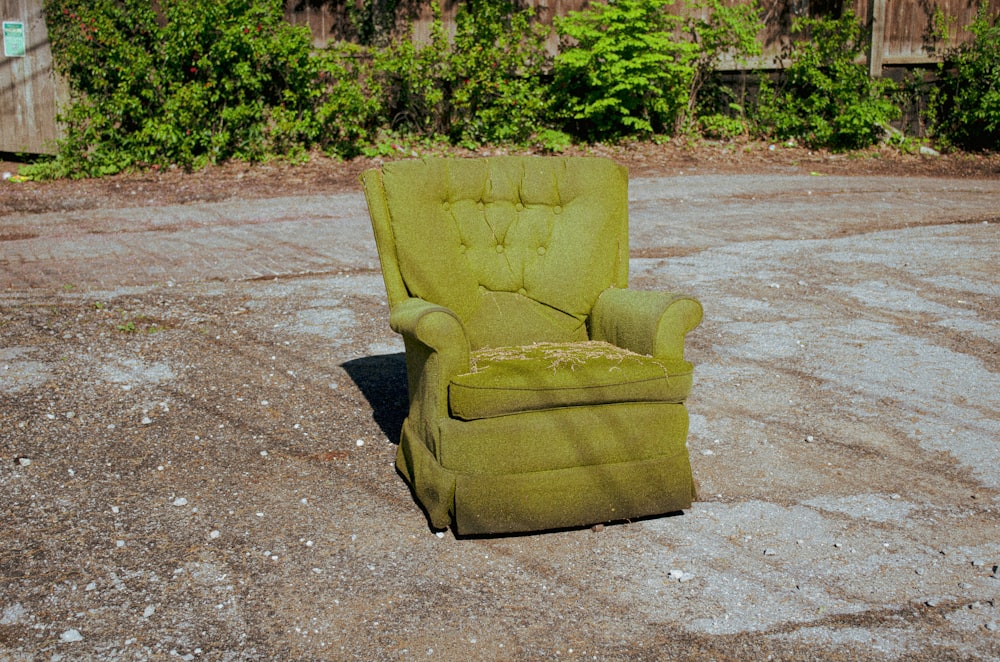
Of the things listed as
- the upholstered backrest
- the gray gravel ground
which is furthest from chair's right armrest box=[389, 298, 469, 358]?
the gray gravel ground

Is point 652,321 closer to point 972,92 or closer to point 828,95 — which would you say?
point 828,95

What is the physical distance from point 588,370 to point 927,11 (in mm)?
12787

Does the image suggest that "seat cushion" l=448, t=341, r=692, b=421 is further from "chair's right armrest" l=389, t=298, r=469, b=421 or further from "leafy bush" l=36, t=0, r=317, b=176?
"leafy bush" l=36, t=0, r=317, b=176

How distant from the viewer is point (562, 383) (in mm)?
3498

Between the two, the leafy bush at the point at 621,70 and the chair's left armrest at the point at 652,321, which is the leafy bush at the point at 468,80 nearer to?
the leafy bush at the point at 621,70

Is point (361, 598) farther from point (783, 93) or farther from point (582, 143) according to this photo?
point (783, 93)

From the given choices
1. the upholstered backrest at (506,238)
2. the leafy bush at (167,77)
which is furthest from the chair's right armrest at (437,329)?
the leafy bush at (167,77)

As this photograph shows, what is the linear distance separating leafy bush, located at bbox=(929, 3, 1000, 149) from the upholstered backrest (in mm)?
10632

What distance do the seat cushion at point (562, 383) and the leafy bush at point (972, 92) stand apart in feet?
37.4

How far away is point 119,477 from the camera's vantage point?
397cm

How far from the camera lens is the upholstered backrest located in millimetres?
4156

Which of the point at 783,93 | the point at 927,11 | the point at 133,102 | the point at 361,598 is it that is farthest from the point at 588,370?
the point at 927,11

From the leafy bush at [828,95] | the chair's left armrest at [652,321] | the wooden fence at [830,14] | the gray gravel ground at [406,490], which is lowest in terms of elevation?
the gray gravel ground at [406,490]

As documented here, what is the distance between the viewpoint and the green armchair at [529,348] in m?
3.49
